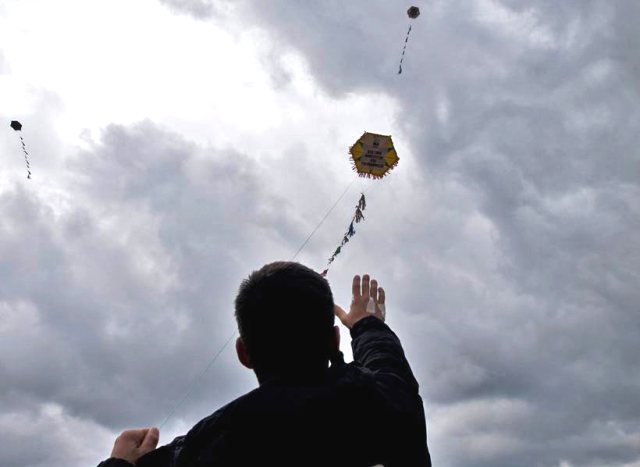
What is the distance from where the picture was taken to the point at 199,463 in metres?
4.17

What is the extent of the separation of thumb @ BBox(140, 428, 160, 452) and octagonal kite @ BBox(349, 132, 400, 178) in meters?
29.2

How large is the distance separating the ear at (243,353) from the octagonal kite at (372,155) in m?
29.0

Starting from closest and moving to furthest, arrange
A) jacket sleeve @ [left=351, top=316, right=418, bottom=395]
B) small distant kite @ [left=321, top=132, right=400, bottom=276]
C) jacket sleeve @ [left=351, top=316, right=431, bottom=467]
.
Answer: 1. jacket sleeve @ [left=351, top=316, right=431, bottom=467]
2. jacket sleeve @ [left=351, top=316, right=418, bottom=395]
3. small distant kite @ [left=321, top=132, right=400, bottom=276]

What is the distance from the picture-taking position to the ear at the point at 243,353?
4.74 meters

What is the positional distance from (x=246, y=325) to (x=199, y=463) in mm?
1009

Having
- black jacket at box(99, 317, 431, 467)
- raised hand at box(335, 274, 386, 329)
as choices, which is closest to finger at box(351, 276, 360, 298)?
raised hand at box(335, 274, 386, 329)

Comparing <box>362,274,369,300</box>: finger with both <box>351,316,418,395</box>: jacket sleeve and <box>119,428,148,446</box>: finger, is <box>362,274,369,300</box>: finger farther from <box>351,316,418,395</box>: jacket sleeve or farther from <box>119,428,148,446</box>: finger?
<box>119,428,148,446</box>: finger

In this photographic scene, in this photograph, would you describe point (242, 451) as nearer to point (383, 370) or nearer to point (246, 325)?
point (246, 325)

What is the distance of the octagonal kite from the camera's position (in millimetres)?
33531

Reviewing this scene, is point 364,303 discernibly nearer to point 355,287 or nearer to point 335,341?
point 355,287

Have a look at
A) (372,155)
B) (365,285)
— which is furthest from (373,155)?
(365,285)

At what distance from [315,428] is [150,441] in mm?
1330

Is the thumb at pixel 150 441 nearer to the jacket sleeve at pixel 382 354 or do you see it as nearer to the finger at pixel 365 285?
the jacket sleeve at pixel 382 354

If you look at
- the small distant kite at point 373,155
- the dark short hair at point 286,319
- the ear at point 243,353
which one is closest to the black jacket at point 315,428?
the dark short hair at point 286,319
